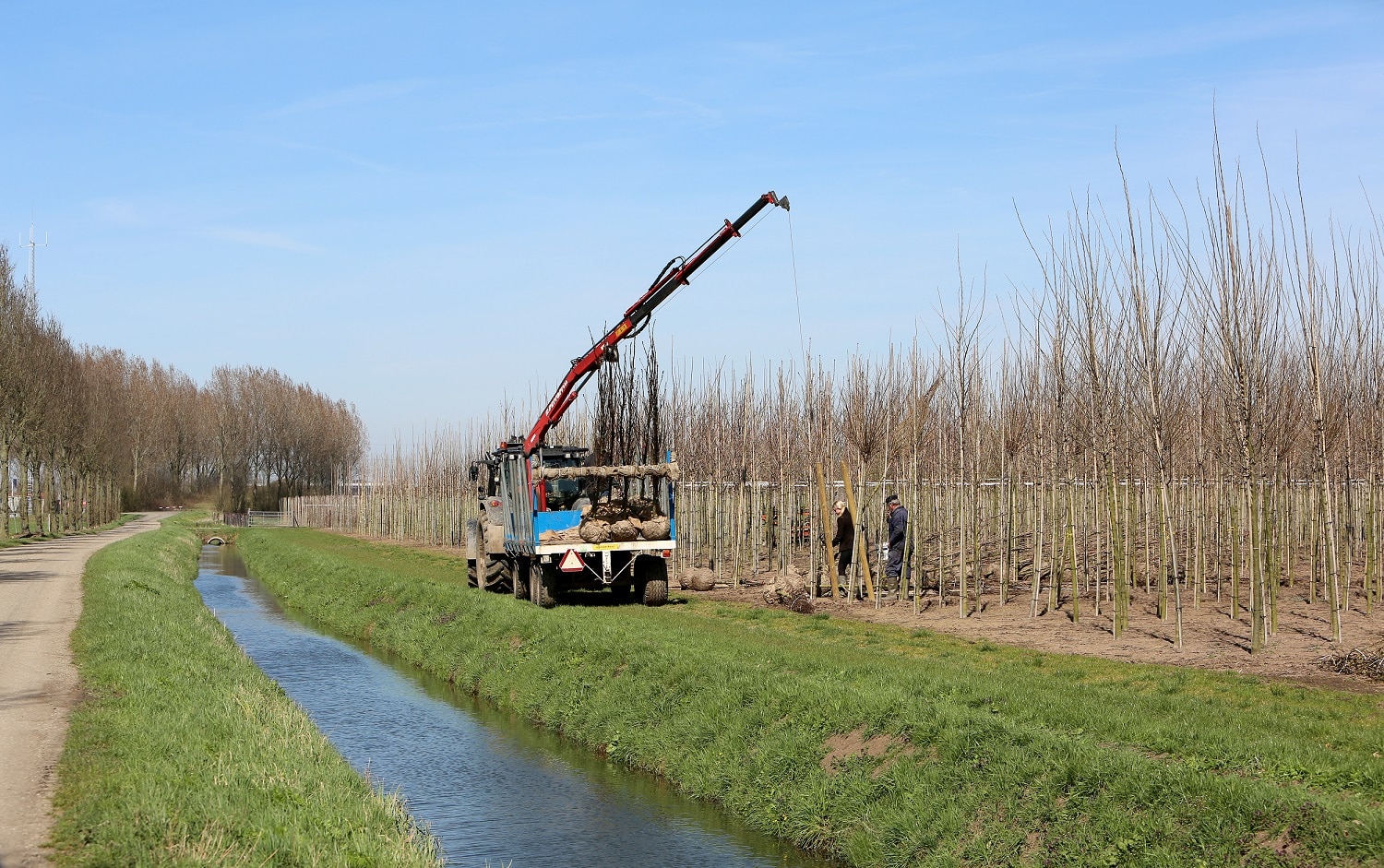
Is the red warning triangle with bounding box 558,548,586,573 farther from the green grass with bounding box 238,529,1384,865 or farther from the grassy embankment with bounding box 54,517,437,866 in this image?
the grassy embankment with bounding box 54,517,437,866

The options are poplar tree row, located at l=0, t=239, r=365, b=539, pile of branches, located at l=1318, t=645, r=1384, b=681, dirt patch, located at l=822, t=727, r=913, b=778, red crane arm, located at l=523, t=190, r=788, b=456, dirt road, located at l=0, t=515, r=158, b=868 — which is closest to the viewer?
dirt road, located at l=0, t=515, r=158, b=868

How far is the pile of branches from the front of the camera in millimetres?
11609

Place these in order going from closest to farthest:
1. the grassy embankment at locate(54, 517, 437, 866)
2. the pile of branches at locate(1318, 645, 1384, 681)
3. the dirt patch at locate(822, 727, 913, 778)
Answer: the grassy embankment at locate(54, 517, 437, 866)
the dirt patch at locate(822, 727, 913, 778)
the pile of branches at locate(1318, 645, 1384, 681)

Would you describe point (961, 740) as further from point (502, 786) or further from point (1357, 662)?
point (1357, 662)

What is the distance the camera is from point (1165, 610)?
1675 cm

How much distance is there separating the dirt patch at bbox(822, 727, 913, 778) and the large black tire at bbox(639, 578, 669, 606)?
11.0 m

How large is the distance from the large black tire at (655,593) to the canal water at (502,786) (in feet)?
13.6

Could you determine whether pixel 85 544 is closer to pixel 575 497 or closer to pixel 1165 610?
pixel 575 497

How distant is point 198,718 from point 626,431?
16.1m

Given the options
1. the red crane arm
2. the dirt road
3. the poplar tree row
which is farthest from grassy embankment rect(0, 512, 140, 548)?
the red crane arm

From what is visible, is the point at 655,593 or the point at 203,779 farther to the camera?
the point at 655,593

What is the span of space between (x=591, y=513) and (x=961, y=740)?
12810mm

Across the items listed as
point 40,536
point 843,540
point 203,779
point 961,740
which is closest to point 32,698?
point 203,779

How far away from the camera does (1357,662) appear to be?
11898mm
